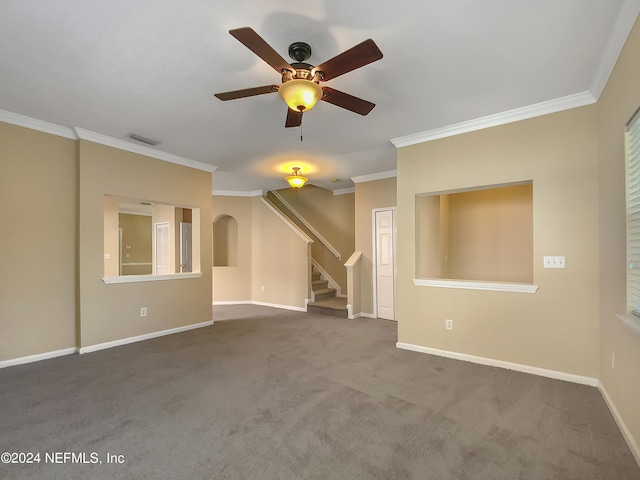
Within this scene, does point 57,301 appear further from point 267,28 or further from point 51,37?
point 267,28

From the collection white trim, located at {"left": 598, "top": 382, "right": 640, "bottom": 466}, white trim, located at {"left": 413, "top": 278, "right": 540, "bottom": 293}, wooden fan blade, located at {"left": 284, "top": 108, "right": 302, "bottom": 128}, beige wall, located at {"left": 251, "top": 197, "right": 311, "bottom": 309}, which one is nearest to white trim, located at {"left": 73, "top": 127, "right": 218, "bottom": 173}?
beige wall, located at {"left": 251, "top": 197, "right": 311, "bottom": 309}

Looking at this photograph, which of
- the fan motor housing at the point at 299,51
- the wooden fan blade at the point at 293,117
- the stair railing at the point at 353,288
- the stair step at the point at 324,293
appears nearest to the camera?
the fan motor housing at the point at 299,51

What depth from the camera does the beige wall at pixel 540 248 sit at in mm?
2832

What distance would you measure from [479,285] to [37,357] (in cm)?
500

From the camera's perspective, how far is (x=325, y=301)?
6680mm

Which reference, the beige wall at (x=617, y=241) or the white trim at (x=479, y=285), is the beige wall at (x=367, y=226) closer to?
the white trim at (x=479, y=285)

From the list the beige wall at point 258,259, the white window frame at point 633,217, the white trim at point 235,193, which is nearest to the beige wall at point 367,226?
the beige wall at point 258,259

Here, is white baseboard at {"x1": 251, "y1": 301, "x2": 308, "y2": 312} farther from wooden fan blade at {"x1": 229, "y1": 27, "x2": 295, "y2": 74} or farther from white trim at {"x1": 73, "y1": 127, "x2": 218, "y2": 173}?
wooden fan blade at {"x1": 229, "y1": 27, "x2": 295, "y2": 74}

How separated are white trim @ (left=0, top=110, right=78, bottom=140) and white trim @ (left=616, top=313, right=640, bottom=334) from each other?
5.48m

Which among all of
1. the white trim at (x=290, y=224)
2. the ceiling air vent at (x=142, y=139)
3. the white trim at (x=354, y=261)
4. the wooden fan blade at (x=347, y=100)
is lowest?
the white trim at (x=354, y=261)

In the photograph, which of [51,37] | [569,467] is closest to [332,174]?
[51,37]

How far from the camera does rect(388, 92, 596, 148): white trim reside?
113 inches

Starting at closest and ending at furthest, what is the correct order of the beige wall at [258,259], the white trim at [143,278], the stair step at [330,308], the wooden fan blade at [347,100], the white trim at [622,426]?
the white trim at [622,426], the wooden fan blade at [347,100], the white trim at [143,278], the stair step at [330,308], the beige wall at [258,259]

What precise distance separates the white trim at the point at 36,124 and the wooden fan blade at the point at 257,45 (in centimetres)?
321
